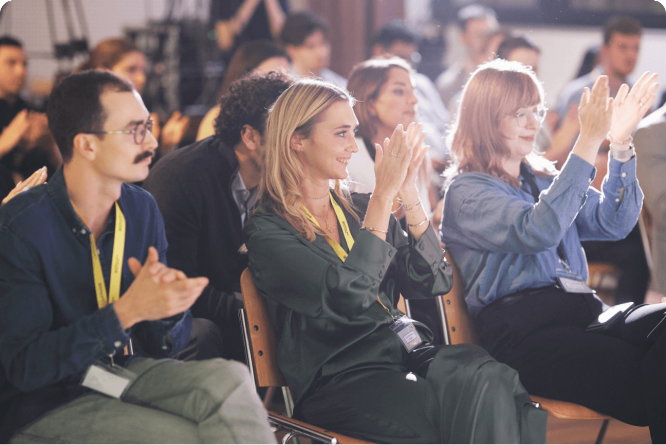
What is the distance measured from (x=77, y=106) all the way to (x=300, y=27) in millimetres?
3043

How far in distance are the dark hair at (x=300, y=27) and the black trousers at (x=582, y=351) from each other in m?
2.85

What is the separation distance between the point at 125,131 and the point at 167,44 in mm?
4436

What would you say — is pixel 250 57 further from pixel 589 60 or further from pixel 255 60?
pixel 589 60

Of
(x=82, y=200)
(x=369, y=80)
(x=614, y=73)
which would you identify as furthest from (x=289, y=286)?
(x=614, y=73)

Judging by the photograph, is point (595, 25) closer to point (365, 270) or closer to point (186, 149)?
point (186, 149)

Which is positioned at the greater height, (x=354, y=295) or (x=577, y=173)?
(x=577, y=173)

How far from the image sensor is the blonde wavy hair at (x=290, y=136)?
1.67 meters

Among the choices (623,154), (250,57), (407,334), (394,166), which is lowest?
(407,334)

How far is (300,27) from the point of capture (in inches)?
166

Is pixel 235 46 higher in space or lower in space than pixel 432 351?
higher

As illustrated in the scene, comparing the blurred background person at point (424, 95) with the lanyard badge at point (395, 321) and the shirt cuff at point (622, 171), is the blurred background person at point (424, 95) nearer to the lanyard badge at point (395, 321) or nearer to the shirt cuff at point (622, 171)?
the shirt cuff at point (622, 171)

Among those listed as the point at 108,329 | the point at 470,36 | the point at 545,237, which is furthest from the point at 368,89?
the point at 470,36

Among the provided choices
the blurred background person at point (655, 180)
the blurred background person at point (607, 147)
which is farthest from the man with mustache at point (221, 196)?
the blurred background person at point (655, 180)

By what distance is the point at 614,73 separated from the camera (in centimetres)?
370
